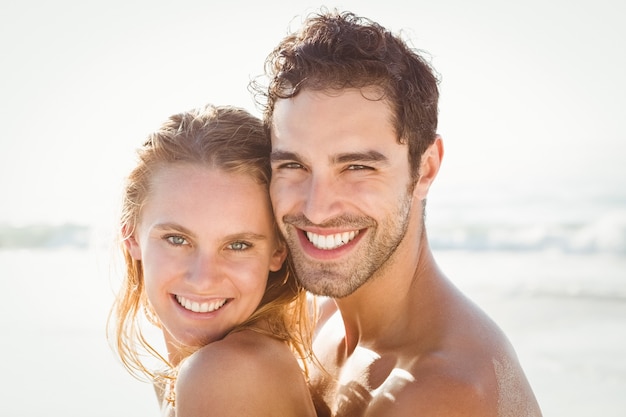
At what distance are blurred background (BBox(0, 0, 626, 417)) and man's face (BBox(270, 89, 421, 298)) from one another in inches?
243

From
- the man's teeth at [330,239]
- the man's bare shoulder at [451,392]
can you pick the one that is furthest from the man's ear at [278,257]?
the man's bare shoulder at [451,392]

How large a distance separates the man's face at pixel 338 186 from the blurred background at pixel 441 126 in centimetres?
618

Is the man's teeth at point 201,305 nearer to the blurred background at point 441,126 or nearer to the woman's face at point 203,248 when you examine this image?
the woman's face at point 203,248

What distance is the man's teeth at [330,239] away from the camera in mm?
3250

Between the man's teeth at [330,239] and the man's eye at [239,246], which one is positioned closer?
the man's eye at [239,246]

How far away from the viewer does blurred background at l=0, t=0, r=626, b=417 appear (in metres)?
11.8

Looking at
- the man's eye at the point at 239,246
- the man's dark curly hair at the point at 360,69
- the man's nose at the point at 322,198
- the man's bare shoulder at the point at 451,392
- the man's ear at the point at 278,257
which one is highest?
the man's dark curly hair at the point at 360,69

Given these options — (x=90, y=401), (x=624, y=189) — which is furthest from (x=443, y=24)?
(x=90, y=401)

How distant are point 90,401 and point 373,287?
3.98m

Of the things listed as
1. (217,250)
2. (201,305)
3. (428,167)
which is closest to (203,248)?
(217,250)

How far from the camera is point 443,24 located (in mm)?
20156

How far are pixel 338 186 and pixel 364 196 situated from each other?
4.6 inches

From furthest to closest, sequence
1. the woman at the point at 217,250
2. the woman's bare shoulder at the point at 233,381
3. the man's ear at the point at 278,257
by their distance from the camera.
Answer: the man's ear at the point at 278,257, the woman at the point at 217,250, the woman's bare shoulder at the point at 233,381

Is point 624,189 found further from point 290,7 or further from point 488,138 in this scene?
point 290,7
